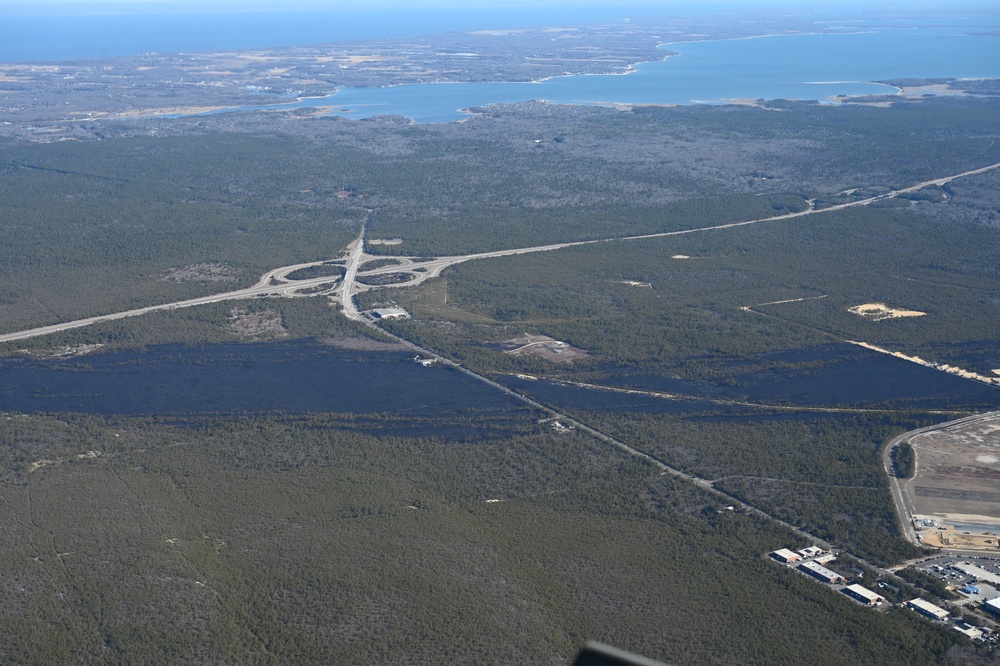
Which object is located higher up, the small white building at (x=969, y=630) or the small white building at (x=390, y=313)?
the small white building at (x=390, y=313)

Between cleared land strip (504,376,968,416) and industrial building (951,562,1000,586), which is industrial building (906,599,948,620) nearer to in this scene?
industrial building (951,562,1000,586)

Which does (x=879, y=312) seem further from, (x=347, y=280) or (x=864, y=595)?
(x=864, y=595)

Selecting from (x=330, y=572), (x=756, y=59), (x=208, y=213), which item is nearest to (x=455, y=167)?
(x=208, y=213)

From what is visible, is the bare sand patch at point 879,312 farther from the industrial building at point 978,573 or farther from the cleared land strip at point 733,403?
the industrial building at point 978,573

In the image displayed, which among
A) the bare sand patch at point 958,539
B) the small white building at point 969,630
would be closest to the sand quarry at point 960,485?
the bare sand patch at point 958,539

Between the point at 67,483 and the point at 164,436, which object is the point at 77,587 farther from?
the point at 164,436

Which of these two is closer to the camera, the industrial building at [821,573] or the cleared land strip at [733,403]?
the industrial building at [821,573]

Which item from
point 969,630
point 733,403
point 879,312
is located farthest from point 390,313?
point 969,630
